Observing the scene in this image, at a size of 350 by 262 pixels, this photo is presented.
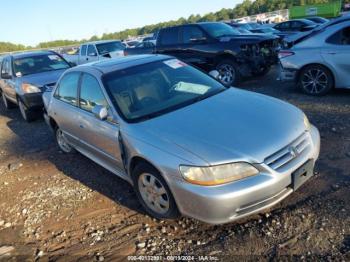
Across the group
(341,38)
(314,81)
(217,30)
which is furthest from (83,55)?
(341,38)

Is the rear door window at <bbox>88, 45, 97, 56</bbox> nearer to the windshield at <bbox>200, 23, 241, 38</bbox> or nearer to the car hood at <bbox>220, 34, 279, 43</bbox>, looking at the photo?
the windshield at <bbox>200, 23, 241, 38</bbox>

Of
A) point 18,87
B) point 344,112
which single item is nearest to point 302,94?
point 344,112

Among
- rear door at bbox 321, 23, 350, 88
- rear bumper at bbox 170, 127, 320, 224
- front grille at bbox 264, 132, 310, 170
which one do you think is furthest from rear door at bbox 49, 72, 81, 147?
rear door at bbox 321, 23, 350, 88

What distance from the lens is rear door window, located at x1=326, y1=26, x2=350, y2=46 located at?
6.82 metres

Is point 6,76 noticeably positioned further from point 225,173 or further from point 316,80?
point 225,173

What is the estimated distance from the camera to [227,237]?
10.8 ft

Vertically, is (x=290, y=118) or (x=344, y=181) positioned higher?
(x=290, y=118)

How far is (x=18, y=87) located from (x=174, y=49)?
4352 millimetres

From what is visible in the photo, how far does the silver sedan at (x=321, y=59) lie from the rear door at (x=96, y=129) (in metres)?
4.68

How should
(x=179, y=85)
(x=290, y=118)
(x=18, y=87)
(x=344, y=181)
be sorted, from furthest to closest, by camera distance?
(x=18, y=87) → (x=179, y=85) → (x=344, y=181) → (x=290, y=118)

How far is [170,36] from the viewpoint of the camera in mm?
10406

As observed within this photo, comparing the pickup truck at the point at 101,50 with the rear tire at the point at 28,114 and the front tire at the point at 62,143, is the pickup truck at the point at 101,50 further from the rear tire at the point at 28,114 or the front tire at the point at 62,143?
the front tire at the point at 62,143

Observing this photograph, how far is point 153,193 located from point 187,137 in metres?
0.74

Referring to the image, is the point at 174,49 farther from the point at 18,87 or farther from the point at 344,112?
the point at 344,112
